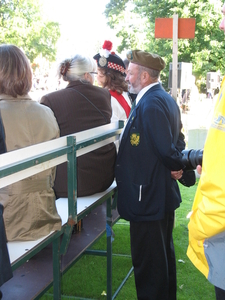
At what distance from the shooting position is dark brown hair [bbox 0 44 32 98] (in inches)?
87.0

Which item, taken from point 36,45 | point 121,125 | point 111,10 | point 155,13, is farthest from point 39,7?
point 121,125

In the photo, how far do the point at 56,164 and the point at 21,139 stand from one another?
25cm

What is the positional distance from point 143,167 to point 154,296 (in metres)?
0.87

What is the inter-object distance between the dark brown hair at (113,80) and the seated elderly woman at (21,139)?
4.93 ft

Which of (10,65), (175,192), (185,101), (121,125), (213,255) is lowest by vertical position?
(185,101)

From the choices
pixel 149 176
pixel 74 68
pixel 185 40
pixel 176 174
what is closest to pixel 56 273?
pixel 149 176

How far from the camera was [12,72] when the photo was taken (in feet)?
7.26

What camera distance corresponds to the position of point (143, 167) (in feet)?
9.00

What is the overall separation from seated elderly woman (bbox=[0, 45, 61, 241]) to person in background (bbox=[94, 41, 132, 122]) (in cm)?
146

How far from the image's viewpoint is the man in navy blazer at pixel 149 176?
2.68 metres

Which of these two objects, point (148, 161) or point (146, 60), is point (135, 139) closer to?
point (148, 161)

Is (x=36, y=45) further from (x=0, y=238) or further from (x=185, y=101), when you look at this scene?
(x=0, y=238)

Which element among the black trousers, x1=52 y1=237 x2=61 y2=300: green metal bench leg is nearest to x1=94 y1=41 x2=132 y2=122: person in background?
the black trousers

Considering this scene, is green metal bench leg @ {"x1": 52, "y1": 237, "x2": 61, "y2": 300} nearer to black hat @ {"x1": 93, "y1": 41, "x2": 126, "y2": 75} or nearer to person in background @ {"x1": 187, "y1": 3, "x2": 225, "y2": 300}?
person in background @ {"x1": 187, "y1": 3, "x2": 225, "y2": 300}
